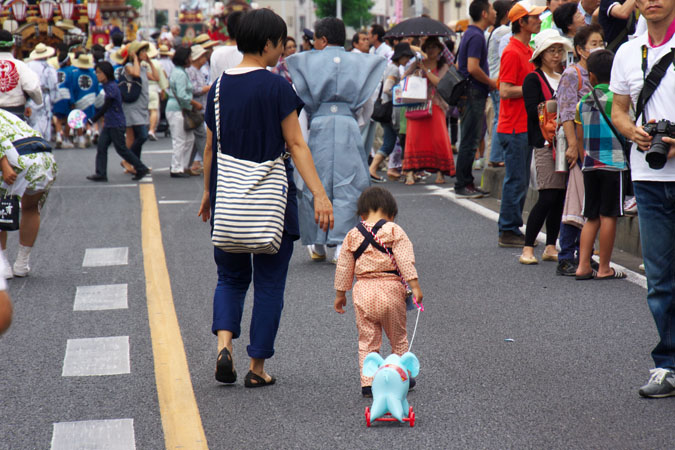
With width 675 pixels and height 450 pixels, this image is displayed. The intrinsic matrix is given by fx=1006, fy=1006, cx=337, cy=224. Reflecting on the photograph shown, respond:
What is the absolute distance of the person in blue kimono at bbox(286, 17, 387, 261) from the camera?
8.06 m

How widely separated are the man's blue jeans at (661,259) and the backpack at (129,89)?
456 inches

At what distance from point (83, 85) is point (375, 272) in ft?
59.7

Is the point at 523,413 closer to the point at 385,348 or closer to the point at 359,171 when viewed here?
the point at 385,348

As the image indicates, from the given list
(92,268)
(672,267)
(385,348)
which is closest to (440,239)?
(92,268)

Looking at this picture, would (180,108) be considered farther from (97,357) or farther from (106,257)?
(97,357)

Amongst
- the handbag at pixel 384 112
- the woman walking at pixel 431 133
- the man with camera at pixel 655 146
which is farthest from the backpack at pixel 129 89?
the man with camera at pixel 655 146

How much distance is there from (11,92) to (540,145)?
4.96 meters

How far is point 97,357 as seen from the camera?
562 cm

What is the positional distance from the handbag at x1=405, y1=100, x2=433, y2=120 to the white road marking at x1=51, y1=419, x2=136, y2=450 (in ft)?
28.5

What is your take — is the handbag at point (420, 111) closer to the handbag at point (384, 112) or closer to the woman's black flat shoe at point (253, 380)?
the handbag at point (384, 112)

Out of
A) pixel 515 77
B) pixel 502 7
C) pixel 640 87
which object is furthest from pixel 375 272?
pixel 502 7

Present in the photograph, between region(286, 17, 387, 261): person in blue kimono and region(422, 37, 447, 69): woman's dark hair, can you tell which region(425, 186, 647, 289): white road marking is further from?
region(286, 17, 387, 261): person in blue kimono

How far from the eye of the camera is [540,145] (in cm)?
813

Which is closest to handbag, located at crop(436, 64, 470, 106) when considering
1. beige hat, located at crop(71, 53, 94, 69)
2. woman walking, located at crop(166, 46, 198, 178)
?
woman walking, located at crop(166, 46, 198, 178)
